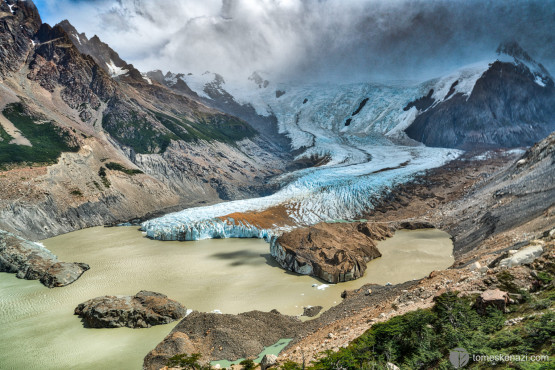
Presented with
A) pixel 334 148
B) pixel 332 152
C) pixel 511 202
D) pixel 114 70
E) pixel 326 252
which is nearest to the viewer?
pixel 326 252

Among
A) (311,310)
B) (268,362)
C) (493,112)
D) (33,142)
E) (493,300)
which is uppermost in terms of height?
(493,112)

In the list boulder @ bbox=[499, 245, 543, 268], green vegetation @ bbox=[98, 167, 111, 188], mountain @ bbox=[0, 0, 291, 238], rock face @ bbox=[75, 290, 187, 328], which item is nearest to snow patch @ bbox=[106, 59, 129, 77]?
mountain @ bbox=[0, 0, 291, 238]

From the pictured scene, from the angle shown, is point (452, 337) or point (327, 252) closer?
point (452, 337)

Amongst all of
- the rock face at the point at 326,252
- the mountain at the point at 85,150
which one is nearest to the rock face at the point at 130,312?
the rock face at the point at 326,252

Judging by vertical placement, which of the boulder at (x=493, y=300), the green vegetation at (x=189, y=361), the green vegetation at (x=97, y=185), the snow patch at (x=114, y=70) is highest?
the snow patch at (x=114, y=70)

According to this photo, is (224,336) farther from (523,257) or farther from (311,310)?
(523,257)

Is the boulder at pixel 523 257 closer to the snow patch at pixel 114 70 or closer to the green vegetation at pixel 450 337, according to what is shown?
the green vegetation at pixel 450 337

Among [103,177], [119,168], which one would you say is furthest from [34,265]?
[119,168]

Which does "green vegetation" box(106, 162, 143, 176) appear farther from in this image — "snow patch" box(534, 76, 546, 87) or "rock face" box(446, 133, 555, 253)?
"snow patch" box(534, 76, 546, 87)
